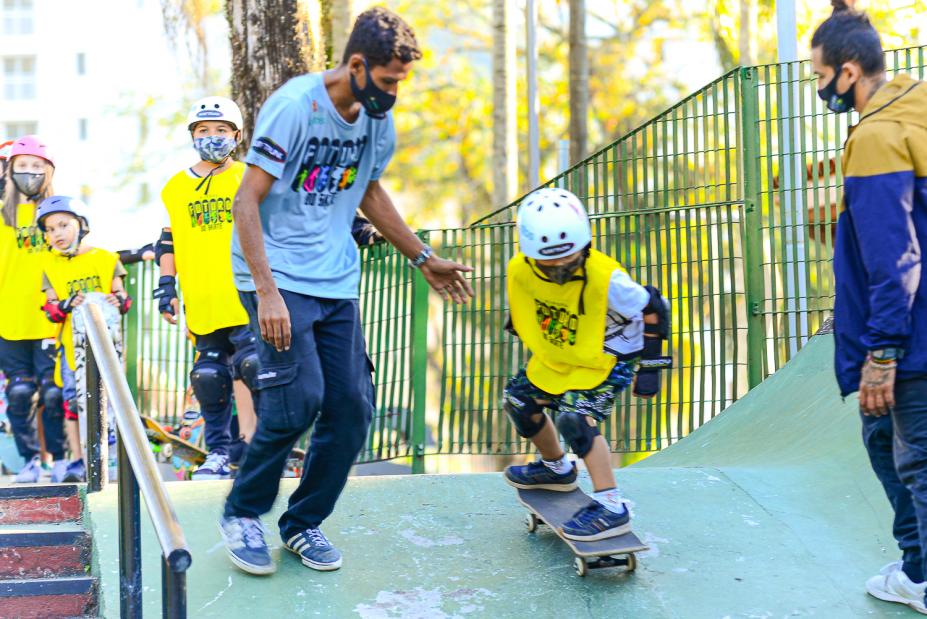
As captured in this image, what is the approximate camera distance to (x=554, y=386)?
4.82m

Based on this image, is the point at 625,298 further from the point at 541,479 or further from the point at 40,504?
the point at 40,504

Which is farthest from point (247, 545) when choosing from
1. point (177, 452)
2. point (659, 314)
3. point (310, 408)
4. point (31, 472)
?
point (177, 452)

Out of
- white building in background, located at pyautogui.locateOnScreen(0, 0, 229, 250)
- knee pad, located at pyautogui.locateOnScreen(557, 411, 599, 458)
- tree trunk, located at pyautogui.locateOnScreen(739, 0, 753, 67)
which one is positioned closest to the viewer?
knee pad, located at pyautogui.locateOnScreen(557, 411, 599, 458)

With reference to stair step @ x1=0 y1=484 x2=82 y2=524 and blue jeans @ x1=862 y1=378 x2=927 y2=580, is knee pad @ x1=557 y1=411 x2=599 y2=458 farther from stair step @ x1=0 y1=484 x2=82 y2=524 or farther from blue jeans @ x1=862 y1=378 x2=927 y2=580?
stair step @ x1=0 y1=484 x2=82 y2=524

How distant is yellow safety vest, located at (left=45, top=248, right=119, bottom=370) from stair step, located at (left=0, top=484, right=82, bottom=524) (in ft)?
5.70

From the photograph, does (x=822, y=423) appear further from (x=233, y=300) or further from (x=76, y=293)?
(x=76, y=293)

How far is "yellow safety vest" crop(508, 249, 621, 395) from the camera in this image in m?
4.68

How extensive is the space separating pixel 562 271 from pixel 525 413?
0.67 metres

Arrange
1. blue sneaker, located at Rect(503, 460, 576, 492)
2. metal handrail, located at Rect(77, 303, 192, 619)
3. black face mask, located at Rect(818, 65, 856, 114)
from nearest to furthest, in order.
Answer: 1. metal handrail, located at Rect(77, 303, 192, 619)
2. black face mask, located at Rect(818, 65, 856, 114)
3. blue sneaker, located at Rect(503, 460, 576, 492)

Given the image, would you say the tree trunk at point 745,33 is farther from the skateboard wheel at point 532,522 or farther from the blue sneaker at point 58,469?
the skateboard wheel at point 532,522

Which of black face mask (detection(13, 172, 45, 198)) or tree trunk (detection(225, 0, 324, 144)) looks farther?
tree trunk (detection(225, 0, 324, 144))

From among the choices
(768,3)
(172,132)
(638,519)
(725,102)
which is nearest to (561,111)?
(768,3)

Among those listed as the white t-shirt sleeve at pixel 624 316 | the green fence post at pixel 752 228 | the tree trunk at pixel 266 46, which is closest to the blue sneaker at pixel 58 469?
the tree trunk at pixel 266 46

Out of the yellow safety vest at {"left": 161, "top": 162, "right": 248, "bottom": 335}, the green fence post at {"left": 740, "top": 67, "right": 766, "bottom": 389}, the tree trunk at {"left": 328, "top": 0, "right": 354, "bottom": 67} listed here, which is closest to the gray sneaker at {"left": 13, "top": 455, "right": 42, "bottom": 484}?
the yellow safety vest at {"left": 161, "top": 162, "right": 248, "bottom": 335}
